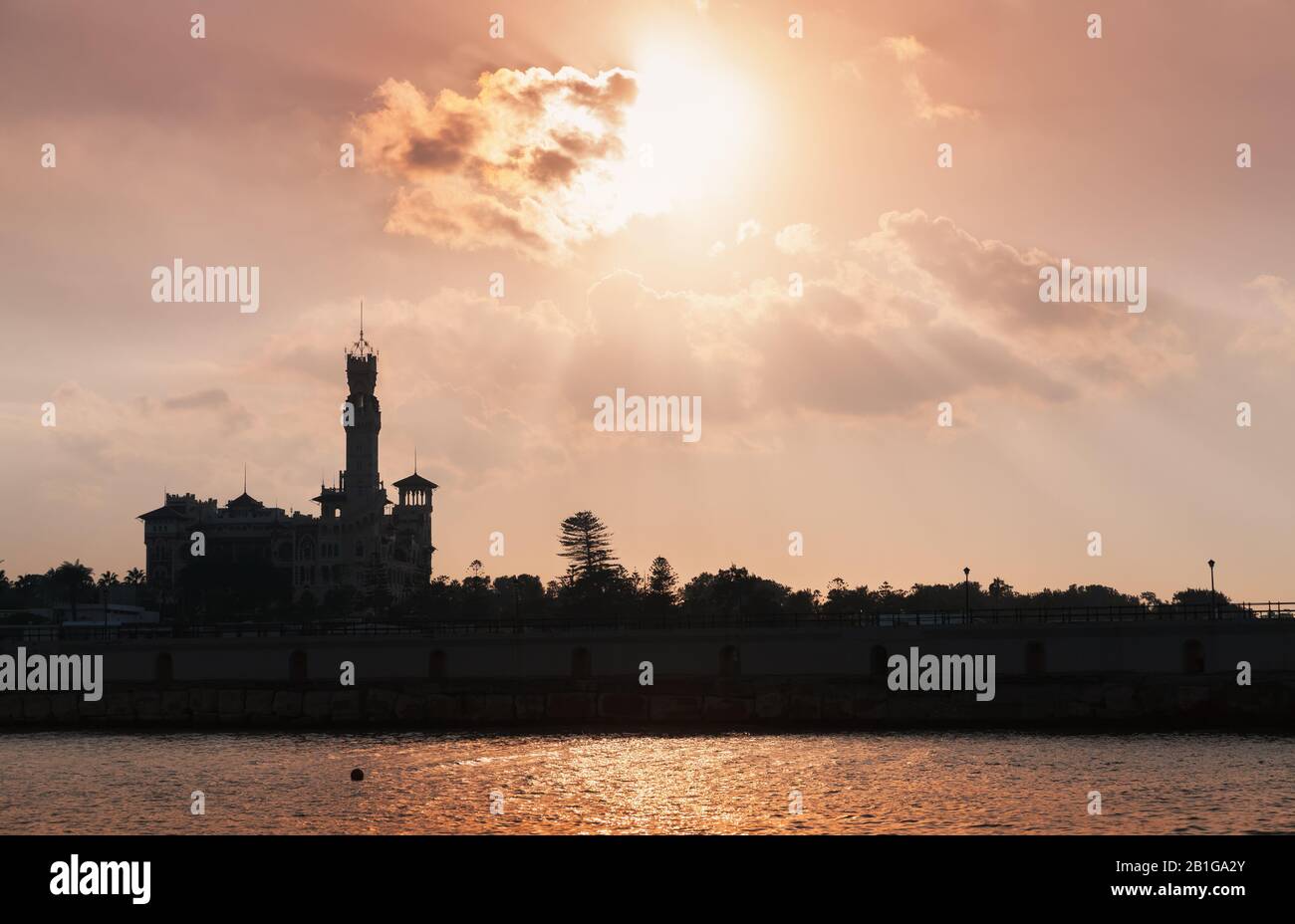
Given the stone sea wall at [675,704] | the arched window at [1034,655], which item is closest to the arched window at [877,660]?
the stone sea wall at [675,704]

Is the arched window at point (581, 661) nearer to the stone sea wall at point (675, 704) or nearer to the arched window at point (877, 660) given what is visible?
the stone sea wall at point (675, 704)

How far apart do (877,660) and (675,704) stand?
12564 millimetres

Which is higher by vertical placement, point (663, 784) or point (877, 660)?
point (877, 660)

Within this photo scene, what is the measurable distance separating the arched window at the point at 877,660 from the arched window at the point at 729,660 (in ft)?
26.1

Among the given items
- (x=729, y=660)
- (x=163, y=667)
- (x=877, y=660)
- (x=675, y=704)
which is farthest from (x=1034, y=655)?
(x=163, y=667)

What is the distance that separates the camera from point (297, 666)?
3546 inches

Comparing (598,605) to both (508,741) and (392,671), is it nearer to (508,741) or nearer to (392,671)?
(392,671)

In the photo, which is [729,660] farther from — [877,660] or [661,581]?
[661,581]

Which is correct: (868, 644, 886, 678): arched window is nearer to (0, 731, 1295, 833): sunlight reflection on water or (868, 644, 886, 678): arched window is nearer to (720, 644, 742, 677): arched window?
(720, 644, 742, 677): arched window

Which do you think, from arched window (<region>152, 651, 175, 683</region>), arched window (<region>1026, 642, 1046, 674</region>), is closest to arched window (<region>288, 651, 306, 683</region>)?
arched window (<region>152, 651, 175, 683</region>)
